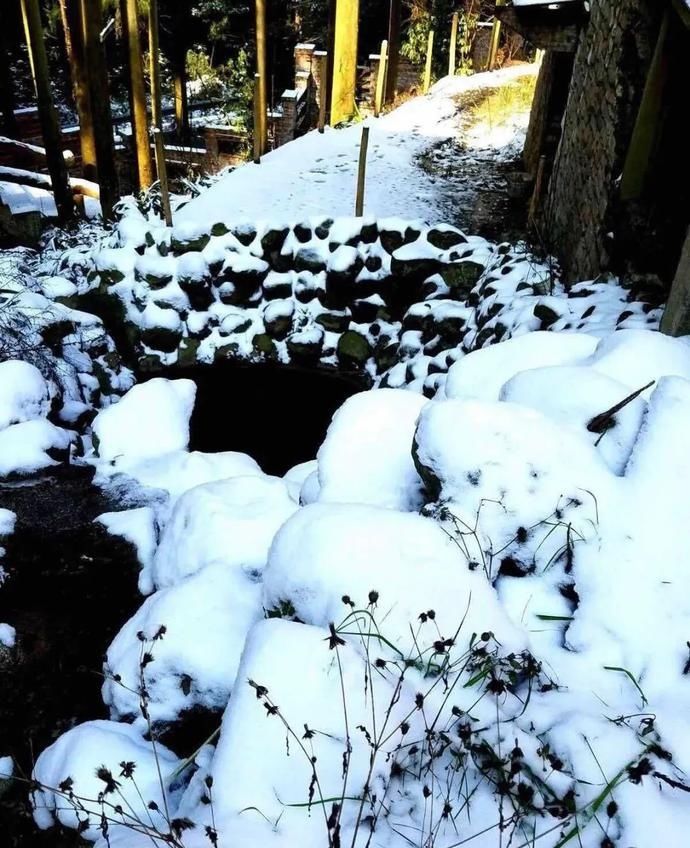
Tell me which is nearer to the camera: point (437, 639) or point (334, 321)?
point (437, 639)

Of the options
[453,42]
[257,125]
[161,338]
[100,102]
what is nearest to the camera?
[161,338]

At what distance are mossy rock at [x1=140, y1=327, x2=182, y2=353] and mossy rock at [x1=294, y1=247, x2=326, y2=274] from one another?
5.34ft

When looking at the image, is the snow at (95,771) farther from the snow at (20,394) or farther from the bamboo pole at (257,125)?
the bamboo pole at (257,125)

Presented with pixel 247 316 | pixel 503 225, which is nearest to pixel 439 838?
pixel 247 316

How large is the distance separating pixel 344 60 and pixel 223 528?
36.3 ft

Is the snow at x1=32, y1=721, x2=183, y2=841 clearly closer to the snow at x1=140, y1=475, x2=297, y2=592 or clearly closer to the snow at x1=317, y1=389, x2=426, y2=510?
the snow at x1=140, y1=475, x2=297, y2=592

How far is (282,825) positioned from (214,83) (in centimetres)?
2249

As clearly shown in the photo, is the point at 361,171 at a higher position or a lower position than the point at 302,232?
higher

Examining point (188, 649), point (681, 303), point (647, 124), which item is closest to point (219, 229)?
point (647, 124)

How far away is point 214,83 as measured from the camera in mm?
20141

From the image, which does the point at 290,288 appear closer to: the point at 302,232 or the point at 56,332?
the point at 302,232

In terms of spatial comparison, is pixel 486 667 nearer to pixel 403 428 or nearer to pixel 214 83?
pixel 403 428

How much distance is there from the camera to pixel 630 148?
158 inches

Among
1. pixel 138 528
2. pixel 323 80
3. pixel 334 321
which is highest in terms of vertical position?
pixel 323 80
